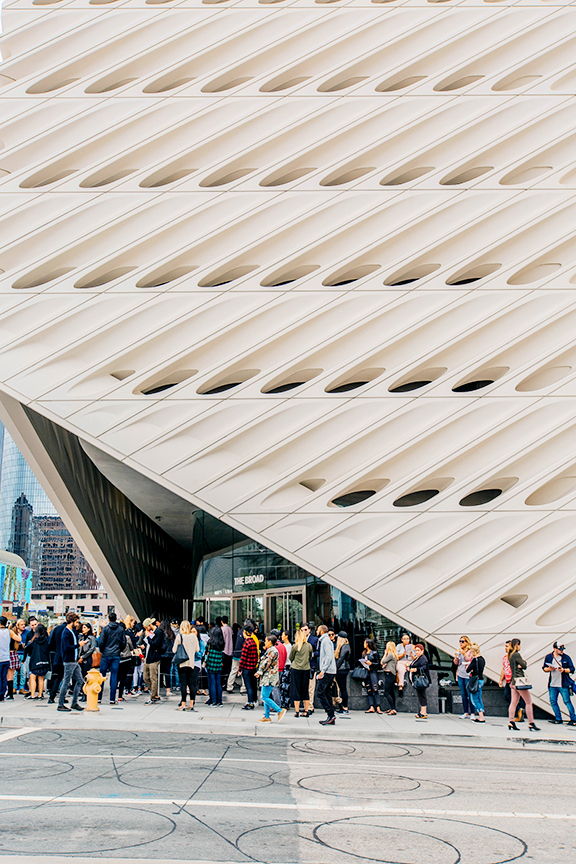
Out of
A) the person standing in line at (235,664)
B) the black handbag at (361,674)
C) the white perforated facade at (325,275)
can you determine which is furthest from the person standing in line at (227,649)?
the black handbag at (361,674)

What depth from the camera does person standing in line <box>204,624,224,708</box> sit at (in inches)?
586

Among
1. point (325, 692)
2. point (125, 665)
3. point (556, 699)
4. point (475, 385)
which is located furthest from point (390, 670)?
point (475, 385)

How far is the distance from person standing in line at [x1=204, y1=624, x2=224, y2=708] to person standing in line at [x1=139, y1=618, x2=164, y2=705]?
96cm

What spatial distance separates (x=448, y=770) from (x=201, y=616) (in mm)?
16396

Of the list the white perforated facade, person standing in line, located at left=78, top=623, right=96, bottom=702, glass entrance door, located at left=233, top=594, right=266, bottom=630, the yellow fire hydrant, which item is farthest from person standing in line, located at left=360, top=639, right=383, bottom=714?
glass entrance door, located at left=233, top=594, right=266, bottom=630

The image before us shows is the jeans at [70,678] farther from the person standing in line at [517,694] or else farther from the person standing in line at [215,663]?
the person standing in line at [517,694]

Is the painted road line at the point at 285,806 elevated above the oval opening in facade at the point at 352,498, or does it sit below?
below

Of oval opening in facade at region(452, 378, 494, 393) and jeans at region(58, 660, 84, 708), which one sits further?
oval opening in facade at region(452, 378, 494, 393)

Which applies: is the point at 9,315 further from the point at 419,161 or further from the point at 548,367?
the point at 548,367

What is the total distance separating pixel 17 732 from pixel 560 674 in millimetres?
9458

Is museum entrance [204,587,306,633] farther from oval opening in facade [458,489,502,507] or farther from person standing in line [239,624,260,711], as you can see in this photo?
oval opening in facade [458,489,502,507]

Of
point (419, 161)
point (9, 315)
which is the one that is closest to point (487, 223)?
point (419, 161)

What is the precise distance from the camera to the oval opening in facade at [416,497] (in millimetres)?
17188

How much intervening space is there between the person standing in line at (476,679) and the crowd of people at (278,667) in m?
0.02
